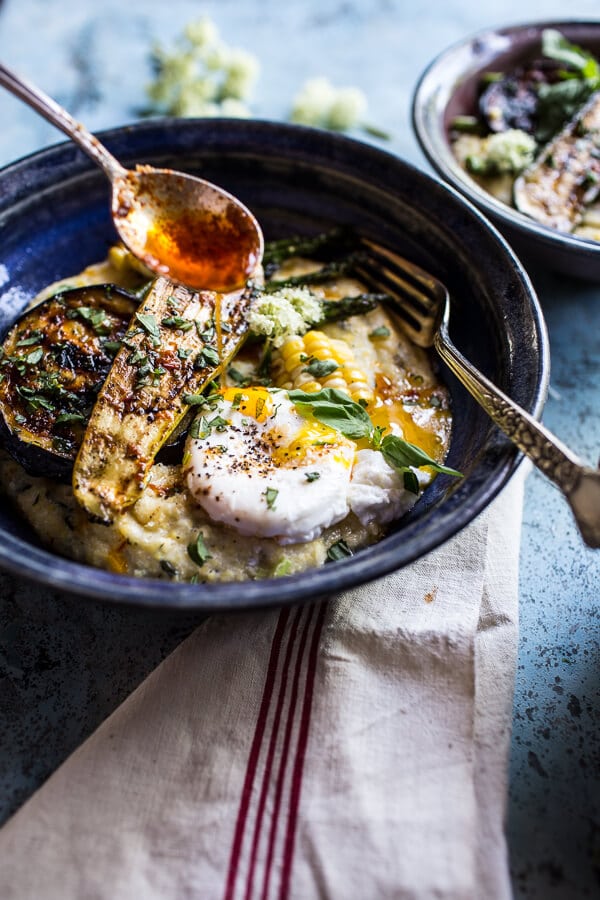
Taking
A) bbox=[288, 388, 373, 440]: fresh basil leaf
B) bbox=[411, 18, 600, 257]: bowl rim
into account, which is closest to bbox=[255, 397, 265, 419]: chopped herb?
bbox=[288, 388, 373, 440]: fresh basil leaf

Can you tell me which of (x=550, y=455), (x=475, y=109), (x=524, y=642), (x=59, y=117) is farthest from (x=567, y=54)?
(x=524, y=642)

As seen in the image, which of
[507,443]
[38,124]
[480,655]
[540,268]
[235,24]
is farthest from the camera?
A: [235,24]

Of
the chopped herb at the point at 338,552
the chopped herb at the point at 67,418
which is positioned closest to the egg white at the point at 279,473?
the chopped herb at the point at 338,552

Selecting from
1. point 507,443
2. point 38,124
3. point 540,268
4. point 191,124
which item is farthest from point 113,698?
point 38,124

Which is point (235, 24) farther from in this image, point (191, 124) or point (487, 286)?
point (487, 286)

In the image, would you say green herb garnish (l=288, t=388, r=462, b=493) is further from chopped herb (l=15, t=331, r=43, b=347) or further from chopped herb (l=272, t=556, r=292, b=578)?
chopped herb (l=15, t=331, r=43, b=347)

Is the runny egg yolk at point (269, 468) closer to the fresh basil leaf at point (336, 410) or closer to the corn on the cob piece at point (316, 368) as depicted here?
the fresh basil leaf at point (336, 410)
